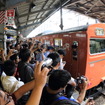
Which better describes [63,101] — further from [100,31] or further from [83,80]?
[100,31]

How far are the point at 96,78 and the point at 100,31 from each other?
59.4 inches

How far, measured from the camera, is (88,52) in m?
3.24

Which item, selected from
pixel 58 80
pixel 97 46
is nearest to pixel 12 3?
pixel 97 46

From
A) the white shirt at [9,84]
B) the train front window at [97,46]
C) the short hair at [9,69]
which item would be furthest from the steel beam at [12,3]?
the white shirt at [9,84]

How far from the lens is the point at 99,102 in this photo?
3.54 m

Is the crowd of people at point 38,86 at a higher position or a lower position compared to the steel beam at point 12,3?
lower

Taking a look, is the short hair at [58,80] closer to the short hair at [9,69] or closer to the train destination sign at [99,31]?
the short hair at [9,69]

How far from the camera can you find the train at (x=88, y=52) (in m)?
3.27

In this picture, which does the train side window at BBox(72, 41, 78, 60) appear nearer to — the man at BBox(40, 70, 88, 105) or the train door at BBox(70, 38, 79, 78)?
the train door at BBox(70, 38, 79, 78)

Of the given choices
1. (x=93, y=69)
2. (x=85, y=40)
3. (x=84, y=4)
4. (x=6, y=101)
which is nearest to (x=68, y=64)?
(x=93, y=69)

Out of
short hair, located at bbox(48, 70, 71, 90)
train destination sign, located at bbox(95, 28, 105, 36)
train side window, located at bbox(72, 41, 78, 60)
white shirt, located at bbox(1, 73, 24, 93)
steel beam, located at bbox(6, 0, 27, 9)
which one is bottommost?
white shirt, located at bbox(1, 73, 24, 93)

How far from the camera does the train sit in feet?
10.7

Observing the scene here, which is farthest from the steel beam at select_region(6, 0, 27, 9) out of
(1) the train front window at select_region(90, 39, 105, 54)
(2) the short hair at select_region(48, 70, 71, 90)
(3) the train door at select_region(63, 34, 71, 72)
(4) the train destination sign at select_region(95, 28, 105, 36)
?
(2) the short hair at select_region(48, 70, 71, 90)

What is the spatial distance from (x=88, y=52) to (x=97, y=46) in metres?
0.64
